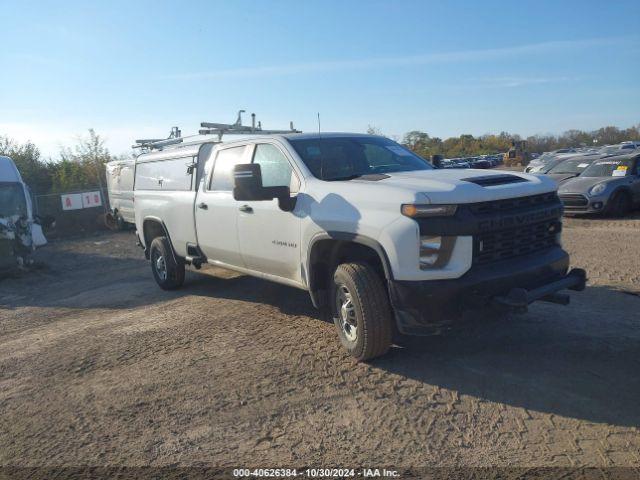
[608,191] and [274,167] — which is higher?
[274,167]

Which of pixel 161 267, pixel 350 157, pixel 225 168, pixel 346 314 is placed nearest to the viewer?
pixel 346 314

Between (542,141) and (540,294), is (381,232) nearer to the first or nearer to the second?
(540,294)

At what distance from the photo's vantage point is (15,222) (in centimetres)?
1117

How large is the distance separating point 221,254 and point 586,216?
1042 cm

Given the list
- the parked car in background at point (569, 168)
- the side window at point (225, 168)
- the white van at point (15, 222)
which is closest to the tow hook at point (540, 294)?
the side window at point (225, 168)

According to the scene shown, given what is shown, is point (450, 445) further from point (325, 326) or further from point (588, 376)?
point (325, 326)

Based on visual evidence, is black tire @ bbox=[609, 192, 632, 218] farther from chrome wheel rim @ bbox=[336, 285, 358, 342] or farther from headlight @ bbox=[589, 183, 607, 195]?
chrome wheel rim @ bbox=[336, 285, 358, 342]

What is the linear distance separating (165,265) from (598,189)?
10.2 metres

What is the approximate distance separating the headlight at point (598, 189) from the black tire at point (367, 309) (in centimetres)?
1048

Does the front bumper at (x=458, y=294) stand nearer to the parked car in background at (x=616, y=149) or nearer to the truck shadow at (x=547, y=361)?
the truck shadow at (x=547, y=361)

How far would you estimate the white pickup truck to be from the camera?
157 inches

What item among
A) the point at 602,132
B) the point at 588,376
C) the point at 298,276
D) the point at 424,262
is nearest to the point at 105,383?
the point at 298,276

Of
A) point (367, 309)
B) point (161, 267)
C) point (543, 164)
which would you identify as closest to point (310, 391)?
point (367, 309)

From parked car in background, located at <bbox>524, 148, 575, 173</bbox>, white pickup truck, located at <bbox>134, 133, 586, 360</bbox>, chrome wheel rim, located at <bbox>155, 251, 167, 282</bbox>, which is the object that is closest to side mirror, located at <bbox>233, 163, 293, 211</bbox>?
white pickup truck, located at <bbox>134, 133, 586, 360</bbox>
